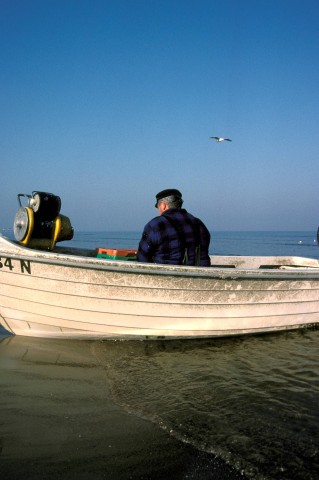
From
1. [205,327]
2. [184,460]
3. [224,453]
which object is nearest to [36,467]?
[184,460]

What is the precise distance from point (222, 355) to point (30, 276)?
8.25 ft

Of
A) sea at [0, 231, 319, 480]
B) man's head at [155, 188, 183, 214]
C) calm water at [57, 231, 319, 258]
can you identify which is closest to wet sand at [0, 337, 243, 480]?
Result: sea at [0, 231, 319, 480]

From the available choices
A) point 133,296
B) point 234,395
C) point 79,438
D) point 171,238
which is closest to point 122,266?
point 133,296

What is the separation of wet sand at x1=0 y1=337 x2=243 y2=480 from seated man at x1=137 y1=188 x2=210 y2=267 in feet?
5.30

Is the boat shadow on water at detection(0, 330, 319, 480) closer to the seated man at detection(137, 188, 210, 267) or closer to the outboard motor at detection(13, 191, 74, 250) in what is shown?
the seated man at detection(137, 188, 210, 267)

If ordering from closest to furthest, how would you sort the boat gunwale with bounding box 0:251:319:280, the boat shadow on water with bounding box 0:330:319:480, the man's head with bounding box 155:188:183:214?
the boat shadow on water with bounding box 0:330:319:480 < the boat gunwale with bounding box 0:251:319:280 < the man's head with bounding box 155:188:183:214

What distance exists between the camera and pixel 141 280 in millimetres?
4578

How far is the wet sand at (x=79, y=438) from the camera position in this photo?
2.28 meters

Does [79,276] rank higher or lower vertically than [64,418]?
higher

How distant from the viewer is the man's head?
497cm

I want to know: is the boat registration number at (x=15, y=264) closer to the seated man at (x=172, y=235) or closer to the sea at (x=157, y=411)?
the sea at (x=157, y=411)

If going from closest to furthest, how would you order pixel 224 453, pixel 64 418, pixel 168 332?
pixel 224 453 → pixel 64 418 → pixel 168 332

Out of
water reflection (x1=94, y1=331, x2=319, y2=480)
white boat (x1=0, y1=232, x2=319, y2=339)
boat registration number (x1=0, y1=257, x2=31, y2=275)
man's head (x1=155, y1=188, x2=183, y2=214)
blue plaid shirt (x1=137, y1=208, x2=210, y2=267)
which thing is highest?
man's head (x1=155, y1=188, x2=183, y2=214)

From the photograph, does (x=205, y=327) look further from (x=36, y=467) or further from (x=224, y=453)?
(x=36, y=467)
